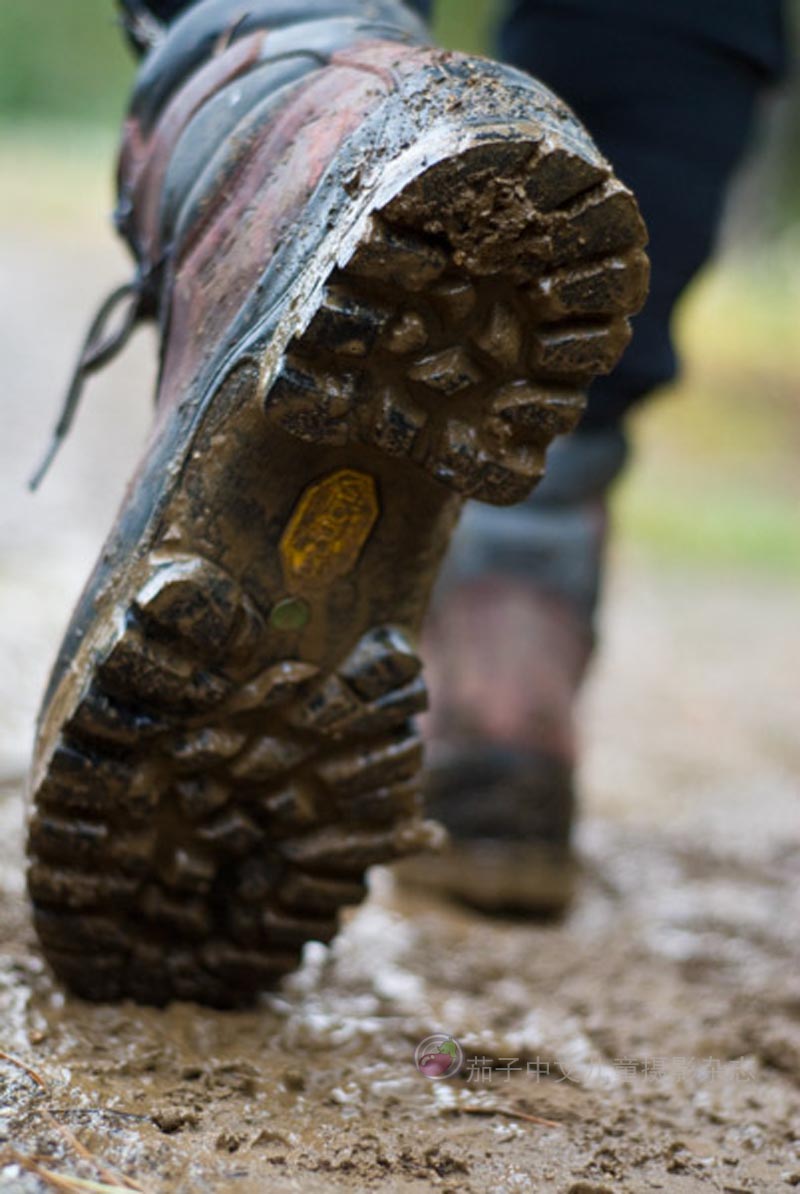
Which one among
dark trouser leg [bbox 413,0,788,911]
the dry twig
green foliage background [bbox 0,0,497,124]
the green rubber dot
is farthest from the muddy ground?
green foliage background [bbox 0,0,497,124]

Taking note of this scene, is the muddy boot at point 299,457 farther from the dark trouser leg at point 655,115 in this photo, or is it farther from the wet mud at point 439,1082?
the dark trouser leg at point 655,115

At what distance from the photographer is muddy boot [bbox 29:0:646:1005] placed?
730 millimetres

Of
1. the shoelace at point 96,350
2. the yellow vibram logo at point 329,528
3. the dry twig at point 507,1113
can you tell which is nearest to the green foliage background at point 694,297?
the shoelace at point 96,350

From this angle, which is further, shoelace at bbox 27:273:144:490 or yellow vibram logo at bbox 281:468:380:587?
shoelace at bbox 27:273:144:490

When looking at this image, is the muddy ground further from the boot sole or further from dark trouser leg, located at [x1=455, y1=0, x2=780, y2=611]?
dark trouser leg, located at [x1=455, y1=0, x2=780, y2=611]

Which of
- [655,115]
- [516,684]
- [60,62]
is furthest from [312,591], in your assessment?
[60,62]

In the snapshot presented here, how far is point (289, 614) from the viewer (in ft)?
2.78

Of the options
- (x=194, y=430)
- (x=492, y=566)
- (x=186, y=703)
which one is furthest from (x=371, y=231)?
(x=492, y=566)

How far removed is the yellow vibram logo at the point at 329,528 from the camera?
2.72 ft

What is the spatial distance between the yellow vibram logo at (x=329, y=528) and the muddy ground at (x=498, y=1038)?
30 cm

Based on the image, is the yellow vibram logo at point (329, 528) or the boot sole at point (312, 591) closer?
the boot sole at point (312, 591)

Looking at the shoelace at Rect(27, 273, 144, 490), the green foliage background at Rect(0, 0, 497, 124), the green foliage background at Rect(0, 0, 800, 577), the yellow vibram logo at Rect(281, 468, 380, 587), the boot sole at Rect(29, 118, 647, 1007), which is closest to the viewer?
the boot sole at Rect(29, 118, 647, 1007)

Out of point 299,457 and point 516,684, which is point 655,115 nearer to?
point 516,684

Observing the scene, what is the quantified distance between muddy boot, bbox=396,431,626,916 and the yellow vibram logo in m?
0.60
